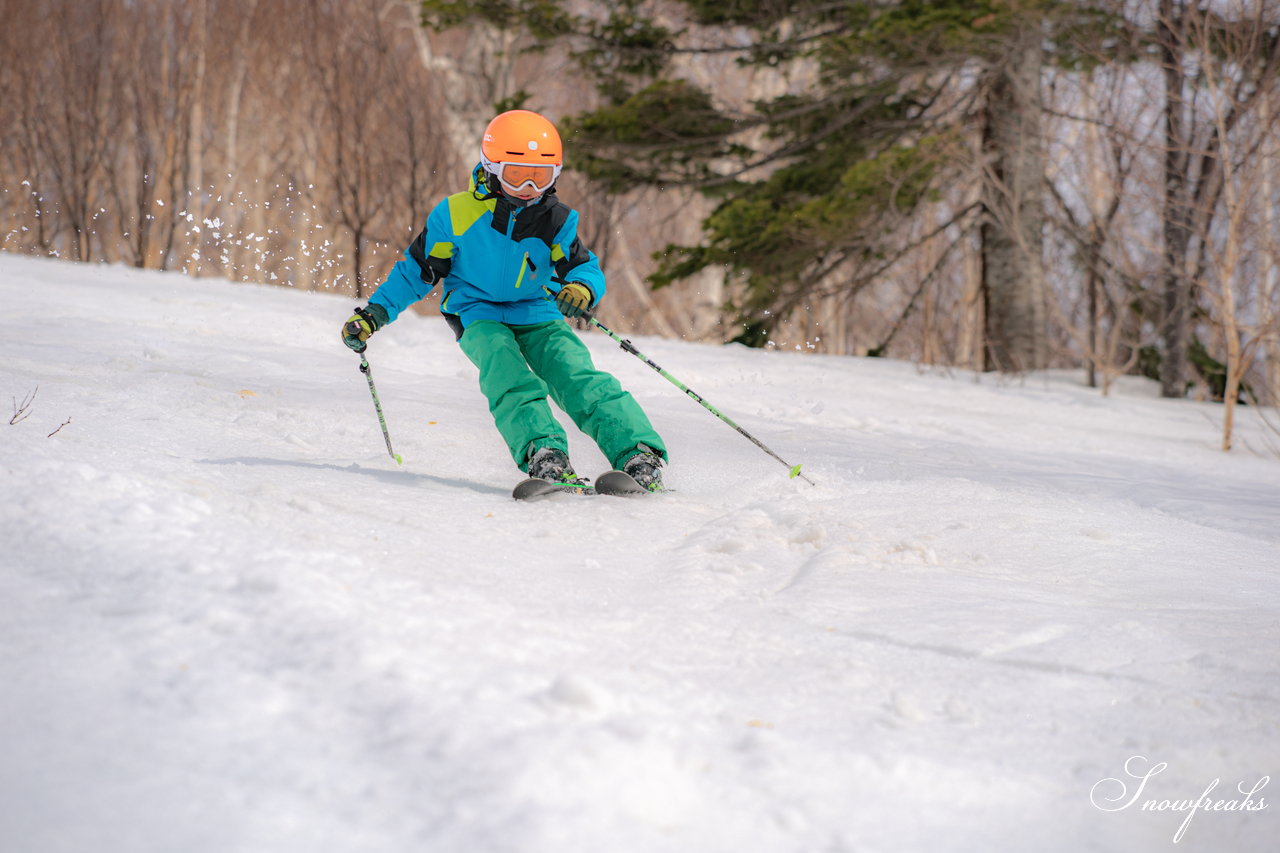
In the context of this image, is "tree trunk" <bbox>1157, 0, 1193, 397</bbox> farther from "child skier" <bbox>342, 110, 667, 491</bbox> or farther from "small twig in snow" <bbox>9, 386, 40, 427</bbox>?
"small twig in snow" <bbox>9, 386, 40, 427</bbox>

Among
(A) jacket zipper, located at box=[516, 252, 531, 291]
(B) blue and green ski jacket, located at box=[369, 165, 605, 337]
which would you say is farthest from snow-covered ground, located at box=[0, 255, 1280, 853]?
(A) jacket zipper, located at box=[516, 252, 531, 291]

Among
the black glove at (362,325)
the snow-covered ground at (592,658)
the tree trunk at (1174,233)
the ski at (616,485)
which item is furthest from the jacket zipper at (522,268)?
the tree trunk at (1174,233)

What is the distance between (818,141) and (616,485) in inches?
264

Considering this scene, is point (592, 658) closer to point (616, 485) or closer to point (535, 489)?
point (535, 489)

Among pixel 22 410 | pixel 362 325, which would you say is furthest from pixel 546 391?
pixel 22 410

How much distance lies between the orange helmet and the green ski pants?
21.5 inches

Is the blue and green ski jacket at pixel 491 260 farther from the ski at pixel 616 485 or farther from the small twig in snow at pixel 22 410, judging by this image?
the small twig in snow at pixel 22 410

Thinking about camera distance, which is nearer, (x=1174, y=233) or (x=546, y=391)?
(x=546, y=391)

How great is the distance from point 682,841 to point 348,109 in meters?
11.3

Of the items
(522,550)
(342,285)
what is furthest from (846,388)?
(342,285)

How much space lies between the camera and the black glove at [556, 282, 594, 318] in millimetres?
3498

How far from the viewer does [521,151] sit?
3340mm

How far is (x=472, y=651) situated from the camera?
1.64 metres

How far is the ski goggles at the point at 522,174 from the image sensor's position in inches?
132
